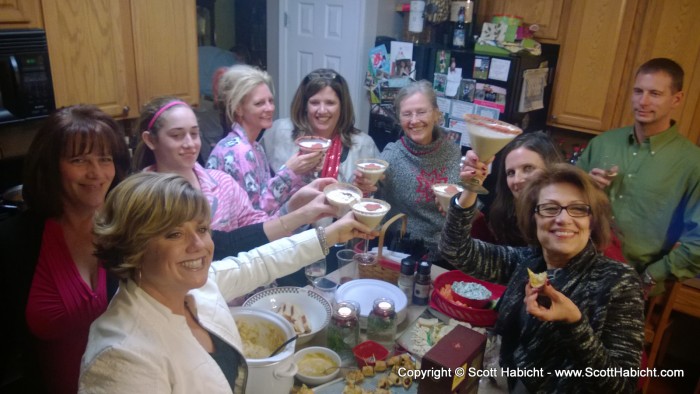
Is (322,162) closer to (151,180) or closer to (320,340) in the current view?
(320,340)

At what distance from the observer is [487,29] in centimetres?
353

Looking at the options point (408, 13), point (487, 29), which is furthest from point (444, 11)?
point (408, 13)

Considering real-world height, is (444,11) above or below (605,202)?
above

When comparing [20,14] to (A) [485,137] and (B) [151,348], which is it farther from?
(A) [485,137]

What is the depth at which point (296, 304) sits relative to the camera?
1.73 m

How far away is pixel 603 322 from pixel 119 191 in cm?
131

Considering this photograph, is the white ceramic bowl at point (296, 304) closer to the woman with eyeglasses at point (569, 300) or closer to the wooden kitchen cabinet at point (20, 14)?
the woman with eyeglasses at point (569, 300)

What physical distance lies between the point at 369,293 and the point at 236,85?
1.28 meters

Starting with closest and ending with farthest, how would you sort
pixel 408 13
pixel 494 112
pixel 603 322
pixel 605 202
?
pixel 603 322
pixel 605 202
pixel 494 112
pixel 408 13

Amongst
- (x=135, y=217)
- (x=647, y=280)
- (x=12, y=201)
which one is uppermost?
(x=135, y=217)

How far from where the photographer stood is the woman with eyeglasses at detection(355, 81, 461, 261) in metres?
2.58

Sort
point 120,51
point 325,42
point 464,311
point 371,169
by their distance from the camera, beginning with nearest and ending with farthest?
1. point 464,311
2. point 371,169
3. point 120,51
4. point 325,42

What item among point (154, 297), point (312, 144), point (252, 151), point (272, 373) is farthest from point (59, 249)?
point (312, 144)

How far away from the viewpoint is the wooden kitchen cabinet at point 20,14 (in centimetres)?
227
